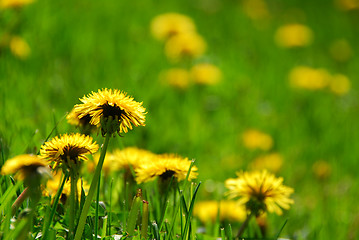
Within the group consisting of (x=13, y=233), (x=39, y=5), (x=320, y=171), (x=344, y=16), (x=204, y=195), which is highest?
(x=344, y=16)

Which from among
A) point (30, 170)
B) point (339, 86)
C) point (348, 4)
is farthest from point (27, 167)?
point (348, 4)

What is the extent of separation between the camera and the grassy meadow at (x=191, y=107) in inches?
64.2

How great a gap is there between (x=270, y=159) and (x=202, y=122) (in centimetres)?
51

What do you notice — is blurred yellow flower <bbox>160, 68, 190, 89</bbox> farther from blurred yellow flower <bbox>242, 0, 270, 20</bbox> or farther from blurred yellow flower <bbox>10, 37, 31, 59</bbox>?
blurred yellow flower <bbox>242, 0, 270, 20</bbox>

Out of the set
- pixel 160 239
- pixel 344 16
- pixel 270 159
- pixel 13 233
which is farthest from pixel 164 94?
pixel 344 16

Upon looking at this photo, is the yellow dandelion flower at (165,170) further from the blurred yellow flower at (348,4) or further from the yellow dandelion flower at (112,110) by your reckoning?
the blurred yellow flower at (348,4)

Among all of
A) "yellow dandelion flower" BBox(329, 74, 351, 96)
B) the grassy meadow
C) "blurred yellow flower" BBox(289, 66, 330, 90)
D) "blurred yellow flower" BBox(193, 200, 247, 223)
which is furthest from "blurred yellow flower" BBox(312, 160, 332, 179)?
"yellow dandelion flower" BBox(329, 74, 351, 96)

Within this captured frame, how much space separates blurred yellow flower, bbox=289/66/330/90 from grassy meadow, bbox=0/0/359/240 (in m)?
0.01

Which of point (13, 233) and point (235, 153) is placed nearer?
point (13, 233)

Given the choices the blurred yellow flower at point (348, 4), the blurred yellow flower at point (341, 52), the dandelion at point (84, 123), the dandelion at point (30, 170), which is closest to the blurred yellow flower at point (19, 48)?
the dandelion at point (84, 123)

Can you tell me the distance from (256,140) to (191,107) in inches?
18.2

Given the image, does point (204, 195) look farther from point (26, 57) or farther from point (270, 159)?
point (26, 57)

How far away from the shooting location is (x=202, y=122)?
2.89m

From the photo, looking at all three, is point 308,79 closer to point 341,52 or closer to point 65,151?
point 341,52
